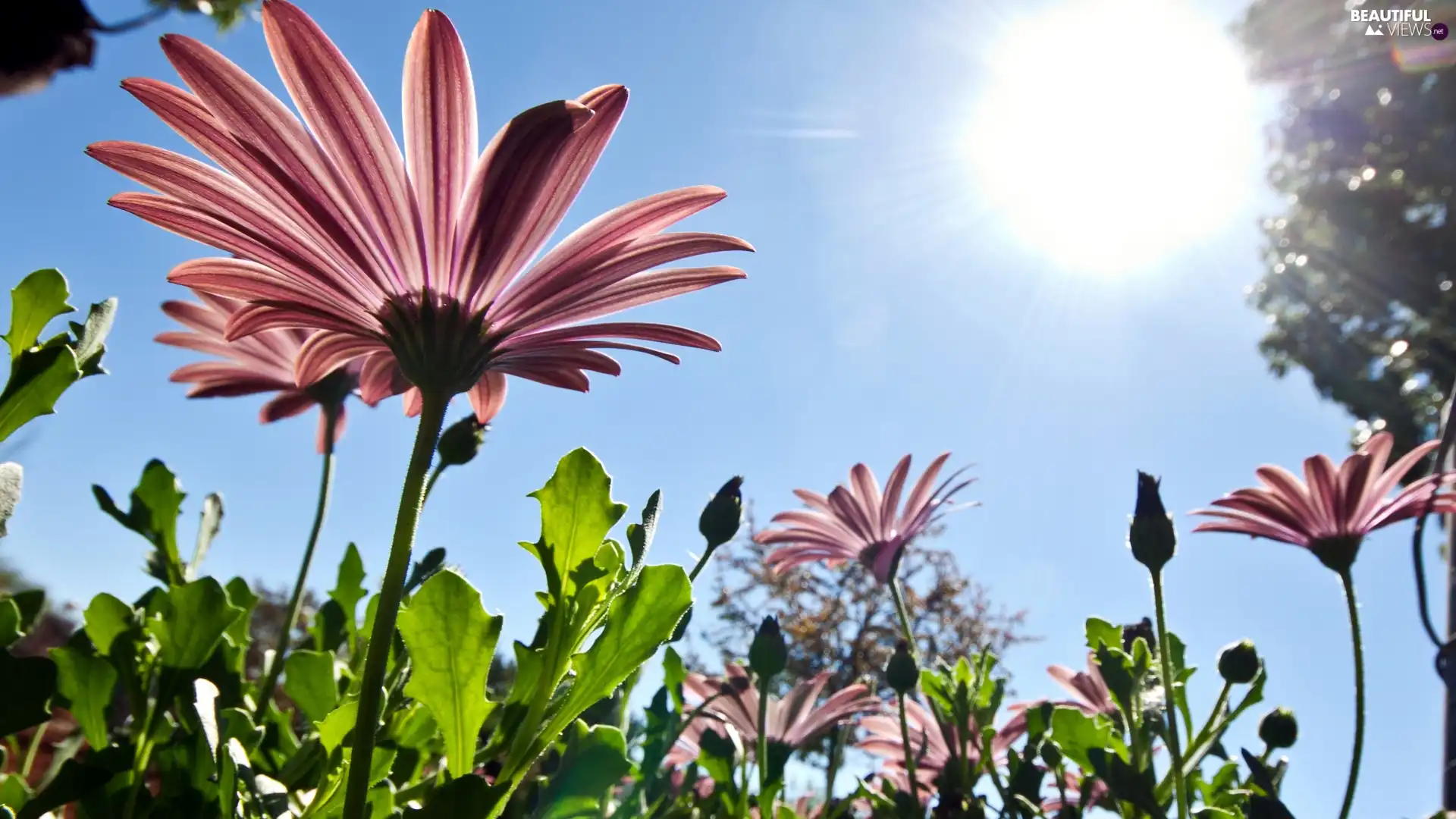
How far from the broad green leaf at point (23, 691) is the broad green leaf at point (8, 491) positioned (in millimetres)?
105

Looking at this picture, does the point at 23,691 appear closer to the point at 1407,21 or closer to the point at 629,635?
the point at 629,635

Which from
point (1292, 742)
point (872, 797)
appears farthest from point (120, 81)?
point (1292, 742)

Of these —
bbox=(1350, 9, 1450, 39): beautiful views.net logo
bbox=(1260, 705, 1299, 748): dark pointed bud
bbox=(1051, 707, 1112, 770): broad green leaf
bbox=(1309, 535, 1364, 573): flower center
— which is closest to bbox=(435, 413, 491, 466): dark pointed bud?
bbox=(1051, 707, 1112, 770): broad green leaf

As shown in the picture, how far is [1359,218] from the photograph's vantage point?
9.80 m

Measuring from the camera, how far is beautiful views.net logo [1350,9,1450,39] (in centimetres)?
456

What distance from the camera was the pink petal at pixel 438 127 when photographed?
69 centimetres

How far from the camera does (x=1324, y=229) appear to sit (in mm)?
10266

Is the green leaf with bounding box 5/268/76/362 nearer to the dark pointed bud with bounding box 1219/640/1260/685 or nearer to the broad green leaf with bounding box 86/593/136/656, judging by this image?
the broad green leaf with bounding box 86/593/136/656

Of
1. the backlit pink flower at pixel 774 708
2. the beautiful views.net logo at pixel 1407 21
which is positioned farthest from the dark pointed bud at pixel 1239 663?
the beautiful views.net logo at pixel 1407 21

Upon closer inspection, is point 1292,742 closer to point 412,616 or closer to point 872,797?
point 872,797

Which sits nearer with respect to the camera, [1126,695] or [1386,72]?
[1126,695]

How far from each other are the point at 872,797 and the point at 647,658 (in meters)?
0.74

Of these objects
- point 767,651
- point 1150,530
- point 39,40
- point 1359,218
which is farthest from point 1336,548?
point 1359,218

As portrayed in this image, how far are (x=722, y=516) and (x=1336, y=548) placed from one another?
1036mm
